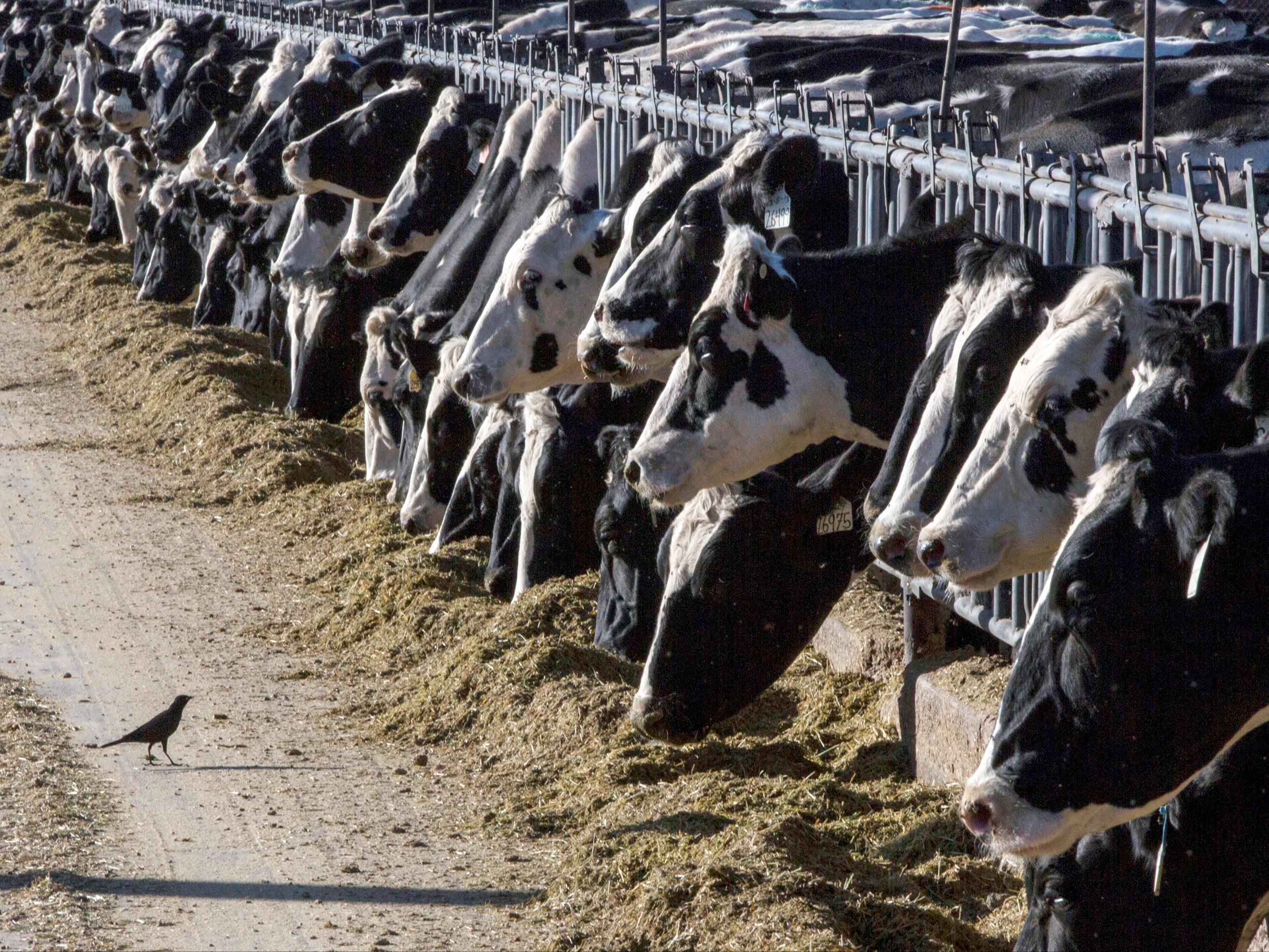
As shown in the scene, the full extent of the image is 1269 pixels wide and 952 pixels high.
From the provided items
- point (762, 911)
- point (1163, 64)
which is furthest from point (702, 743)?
point (1163, 64)

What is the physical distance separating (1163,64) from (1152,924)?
7617mm

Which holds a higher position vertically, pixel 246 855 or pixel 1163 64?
pixel 1163 64

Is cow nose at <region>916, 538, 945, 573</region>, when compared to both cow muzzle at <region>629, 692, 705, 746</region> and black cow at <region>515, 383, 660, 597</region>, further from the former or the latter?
black cow at <region>515, 383, 660, 597</region>

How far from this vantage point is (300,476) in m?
9.69

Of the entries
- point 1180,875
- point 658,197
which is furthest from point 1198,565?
point 658,197

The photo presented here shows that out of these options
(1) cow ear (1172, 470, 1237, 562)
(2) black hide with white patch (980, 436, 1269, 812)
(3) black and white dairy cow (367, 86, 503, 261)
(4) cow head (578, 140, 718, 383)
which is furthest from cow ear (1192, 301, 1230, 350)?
(3) black and white dairy cow (367, 86, 503, 261)

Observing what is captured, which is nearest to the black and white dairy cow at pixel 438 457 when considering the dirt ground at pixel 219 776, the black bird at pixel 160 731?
the dirt ground at pixel 219 776

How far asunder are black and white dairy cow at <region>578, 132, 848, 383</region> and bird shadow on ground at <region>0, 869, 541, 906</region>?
1615 mm

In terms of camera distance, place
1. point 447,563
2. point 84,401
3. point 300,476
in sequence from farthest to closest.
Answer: point 84,401, point 300,476, point 447,563

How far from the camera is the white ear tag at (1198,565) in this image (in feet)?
8.46

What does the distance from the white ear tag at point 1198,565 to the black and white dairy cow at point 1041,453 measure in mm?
754

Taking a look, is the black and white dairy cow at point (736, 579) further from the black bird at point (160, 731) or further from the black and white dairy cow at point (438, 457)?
the black and white dairy cow at point (438, 457)

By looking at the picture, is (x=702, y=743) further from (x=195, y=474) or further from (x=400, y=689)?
(x=195, y=474)

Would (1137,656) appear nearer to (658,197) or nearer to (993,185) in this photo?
(993,185)
